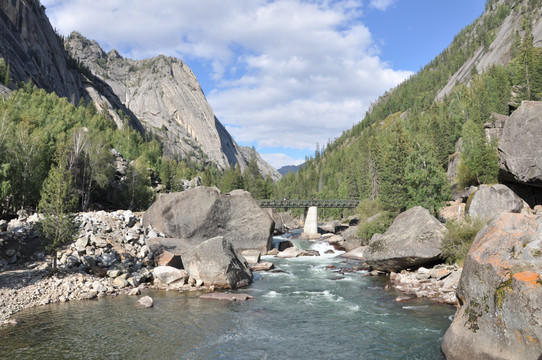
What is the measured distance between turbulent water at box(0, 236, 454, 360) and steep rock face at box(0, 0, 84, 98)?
114 meters

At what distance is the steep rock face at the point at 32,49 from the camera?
4796 inches

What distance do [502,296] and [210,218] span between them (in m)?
39.8

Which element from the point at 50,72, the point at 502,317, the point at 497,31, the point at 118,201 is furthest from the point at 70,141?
the point at 497,31

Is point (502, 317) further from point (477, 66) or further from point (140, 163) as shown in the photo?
point (477, 66)

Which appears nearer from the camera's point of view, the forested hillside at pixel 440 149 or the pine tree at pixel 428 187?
the pine tree at pixel 428 187

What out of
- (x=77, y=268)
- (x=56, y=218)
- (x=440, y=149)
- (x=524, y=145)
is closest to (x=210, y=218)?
(x=77, y=268)

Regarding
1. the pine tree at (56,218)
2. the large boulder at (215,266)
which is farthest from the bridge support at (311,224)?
the pine tree at (56,218)

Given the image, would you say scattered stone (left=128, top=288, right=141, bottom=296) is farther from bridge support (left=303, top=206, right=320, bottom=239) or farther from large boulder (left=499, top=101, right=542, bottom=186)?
bridge support (left=303, top=206, right=320, bottom=239)

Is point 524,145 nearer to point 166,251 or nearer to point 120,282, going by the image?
point 166,251

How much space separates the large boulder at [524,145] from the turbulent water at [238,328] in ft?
75.4

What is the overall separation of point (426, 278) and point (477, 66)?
173 m

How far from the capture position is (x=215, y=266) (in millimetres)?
31844

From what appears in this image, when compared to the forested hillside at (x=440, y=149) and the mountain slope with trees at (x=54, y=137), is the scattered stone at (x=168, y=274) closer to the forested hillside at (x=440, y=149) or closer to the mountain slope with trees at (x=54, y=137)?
the mountain slope with trees at (x=54, y=137)

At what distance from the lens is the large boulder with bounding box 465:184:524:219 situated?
43.3m
